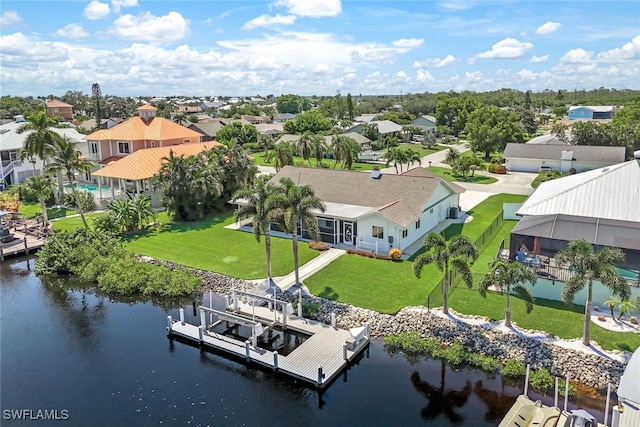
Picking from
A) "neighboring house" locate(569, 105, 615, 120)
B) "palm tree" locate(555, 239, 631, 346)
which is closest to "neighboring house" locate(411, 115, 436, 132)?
"neighboring house" locate(569, 105, 615, 120)

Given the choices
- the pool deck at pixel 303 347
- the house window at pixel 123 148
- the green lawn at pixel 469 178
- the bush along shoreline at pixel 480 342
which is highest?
the house window at pixel 123 148

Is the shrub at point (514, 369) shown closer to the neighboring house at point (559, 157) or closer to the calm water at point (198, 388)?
the calm water at point (198, 388)

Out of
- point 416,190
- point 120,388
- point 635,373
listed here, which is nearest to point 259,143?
point 416,190

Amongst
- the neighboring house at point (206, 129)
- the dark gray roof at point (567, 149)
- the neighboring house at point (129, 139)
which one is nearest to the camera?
the neighboring house at point (129, 139)

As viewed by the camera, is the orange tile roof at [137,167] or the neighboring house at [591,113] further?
the neighboring house at [591,113]

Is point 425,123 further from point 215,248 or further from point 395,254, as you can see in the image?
point 215,248

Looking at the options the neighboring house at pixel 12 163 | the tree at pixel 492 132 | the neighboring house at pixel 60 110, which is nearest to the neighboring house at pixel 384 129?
the tree at pixel 492 132
